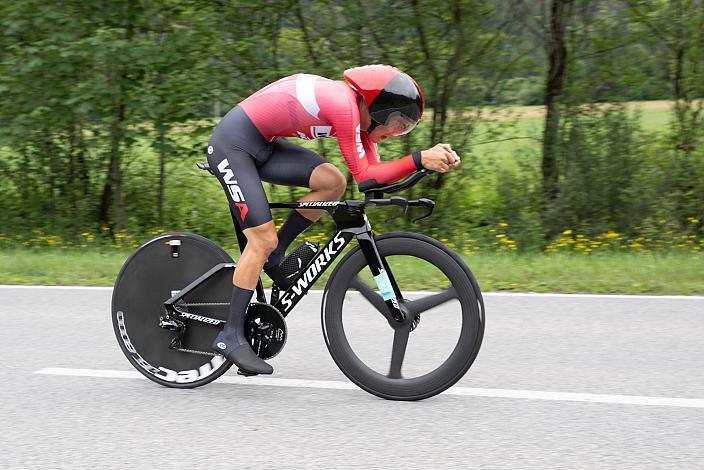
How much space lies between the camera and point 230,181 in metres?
4.66

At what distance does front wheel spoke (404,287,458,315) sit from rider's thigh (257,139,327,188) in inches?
31.2

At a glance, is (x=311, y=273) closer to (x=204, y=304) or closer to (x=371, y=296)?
(x=371, y=296)

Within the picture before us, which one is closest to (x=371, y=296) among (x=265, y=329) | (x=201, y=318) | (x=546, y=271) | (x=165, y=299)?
(x=265, y=329)

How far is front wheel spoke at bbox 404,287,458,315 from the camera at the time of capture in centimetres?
456

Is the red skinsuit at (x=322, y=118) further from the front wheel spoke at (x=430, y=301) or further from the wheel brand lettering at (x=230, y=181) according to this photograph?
the front wheel spoke at (x=430, y=301)

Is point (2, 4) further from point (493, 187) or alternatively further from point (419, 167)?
point (419, 167)

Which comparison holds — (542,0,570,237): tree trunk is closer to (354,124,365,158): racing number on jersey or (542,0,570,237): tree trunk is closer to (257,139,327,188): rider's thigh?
(257,139,327,188): rider's thigh

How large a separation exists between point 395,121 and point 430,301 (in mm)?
894

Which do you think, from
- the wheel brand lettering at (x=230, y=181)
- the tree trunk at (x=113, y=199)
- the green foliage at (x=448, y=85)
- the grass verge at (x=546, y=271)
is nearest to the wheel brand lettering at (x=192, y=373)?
the wheel brand lettering at (x=230, y=181)

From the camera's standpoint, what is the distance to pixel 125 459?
154 inches

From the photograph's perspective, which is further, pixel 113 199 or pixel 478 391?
pixel 113 199

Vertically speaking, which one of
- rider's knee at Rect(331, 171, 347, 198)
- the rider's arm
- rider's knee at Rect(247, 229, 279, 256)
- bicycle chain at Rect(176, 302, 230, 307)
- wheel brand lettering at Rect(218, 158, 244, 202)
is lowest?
bicycle chain at Rect(176, 302, 230, 307)

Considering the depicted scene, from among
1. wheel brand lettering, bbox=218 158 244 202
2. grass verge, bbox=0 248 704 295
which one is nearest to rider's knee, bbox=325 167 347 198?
wheel brand lettering, bbox=218 158 244 202

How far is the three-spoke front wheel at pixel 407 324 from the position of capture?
452 centimetres
